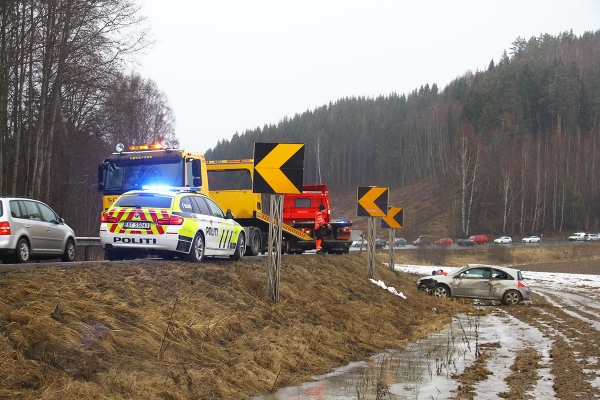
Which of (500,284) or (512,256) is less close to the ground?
(500,284)

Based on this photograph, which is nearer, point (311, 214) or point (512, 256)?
point (311, 214)

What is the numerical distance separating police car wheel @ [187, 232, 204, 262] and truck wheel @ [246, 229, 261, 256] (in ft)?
17.9

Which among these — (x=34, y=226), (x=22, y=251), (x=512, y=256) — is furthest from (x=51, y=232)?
(x=512, y=256)

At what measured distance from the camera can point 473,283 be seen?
22.9 meters

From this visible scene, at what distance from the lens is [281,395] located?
7.27 metres

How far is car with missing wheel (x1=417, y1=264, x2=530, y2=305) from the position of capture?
22.2 metres

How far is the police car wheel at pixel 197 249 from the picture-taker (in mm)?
13859

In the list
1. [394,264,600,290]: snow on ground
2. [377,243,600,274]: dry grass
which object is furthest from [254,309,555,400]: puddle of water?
[377,243,600,274]: dry grass

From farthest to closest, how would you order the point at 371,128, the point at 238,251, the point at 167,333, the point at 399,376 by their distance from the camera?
the point at 371,128, the point at 238,251, the point at 399,376, the point at 167,333

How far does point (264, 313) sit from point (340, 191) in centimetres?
11556

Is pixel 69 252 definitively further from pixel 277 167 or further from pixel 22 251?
pixel 277 167

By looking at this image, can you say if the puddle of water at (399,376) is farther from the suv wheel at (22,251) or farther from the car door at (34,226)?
the car door at (34,226)

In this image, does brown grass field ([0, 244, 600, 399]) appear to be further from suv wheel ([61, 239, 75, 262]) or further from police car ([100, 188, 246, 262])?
suv wheel ([61, 239, 75, 262])

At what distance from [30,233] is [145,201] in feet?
8.28
